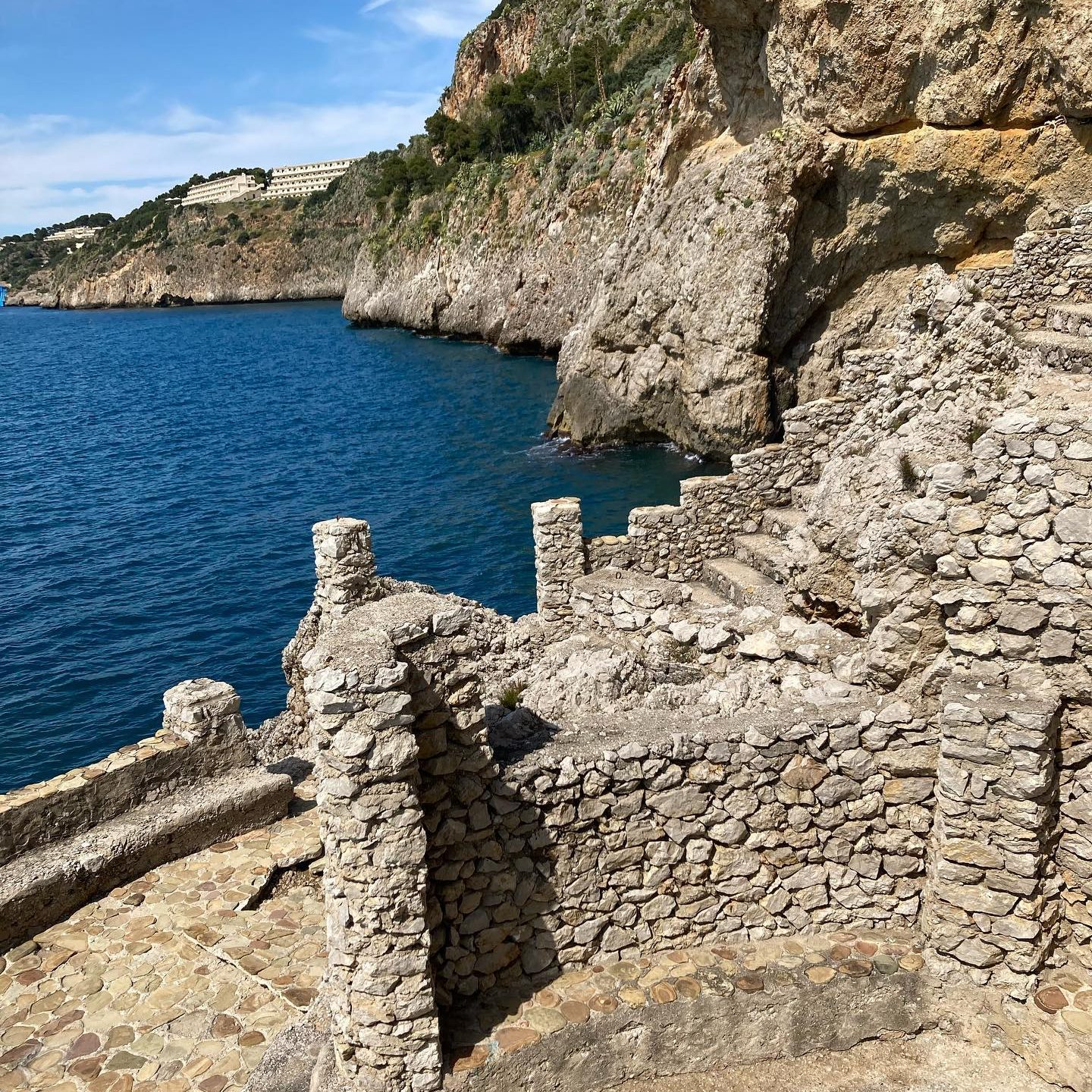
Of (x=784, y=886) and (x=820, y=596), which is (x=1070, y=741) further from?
(x=820, y=596)

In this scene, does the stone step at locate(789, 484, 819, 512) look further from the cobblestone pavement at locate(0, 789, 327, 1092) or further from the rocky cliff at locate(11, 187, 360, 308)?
the rocky cliff at locate(11, 187, 360, 308)

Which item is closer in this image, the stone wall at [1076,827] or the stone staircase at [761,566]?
the stone wall at [1076,827]

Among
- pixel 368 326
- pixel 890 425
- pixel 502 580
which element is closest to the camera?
pixel 890 425

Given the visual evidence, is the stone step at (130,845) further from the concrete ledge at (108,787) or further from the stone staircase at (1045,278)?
the stone staircase at (1045,278)

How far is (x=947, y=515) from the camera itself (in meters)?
7.35

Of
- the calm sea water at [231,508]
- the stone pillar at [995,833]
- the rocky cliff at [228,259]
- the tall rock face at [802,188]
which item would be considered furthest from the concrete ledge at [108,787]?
the rocky cliff at [228,259]

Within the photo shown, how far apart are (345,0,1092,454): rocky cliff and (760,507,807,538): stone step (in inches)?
470

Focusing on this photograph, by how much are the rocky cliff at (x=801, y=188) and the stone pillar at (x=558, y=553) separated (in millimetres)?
14305

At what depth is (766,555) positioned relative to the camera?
13.6 meters

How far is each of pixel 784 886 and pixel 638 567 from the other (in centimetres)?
802

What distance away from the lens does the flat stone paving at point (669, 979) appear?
6.70m

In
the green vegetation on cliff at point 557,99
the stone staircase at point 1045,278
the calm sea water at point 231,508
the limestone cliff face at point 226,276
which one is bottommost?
the calm sea water at point 231,508

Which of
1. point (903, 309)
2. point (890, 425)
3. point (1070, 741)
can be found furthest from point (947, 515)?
point (903, 309)

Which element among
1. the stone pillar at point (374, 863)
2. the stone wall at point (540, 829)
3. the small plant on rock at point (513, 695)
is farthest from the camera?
the small plant on rock at point (513, 695)
